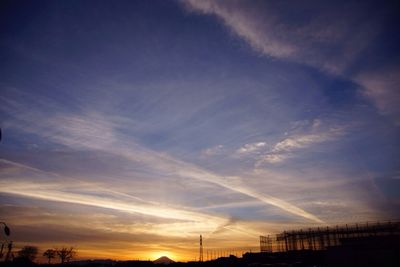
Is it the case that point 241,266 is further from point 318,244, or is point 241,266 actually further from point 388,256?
point 388,256

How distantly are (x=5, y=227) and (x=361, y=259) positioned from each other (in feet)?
152

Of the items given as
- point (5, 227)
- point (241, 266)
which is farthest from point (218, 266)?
point (5, 227)

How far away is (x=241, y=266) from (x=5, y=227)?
57.3 meters

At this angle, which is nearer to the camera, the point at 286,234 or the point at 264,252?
the point at 286,234

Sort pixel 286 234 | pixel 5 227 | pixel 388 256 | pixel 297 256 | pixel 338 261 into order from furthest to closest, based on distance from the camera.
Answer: pixel 286 234 → pixel 297 256 → pixel 338 261 → pixel 388 256 → pixel 5 227

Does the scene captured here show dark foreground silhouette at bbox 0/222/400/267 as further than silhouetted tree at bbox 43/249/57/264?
No

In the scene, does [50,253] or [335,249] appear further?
[50,253]

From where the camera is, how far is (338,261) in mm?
46312

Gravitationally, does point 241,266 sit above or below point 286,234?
below

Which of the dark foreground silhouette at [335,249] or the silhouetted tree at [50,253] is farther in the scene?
the silhouetted tree at [50,253]

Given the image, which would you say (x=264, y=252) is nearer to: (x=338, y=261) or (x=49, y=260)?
(x=338, y=261)

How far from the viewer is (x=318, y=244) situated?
67.9 meters

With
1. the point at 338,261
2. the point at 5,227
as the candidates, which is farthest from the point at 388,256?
the point at 5,227

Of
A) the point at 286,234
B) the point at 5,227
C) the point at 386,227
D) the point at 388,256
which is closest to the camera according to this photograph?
the point at 5,227
